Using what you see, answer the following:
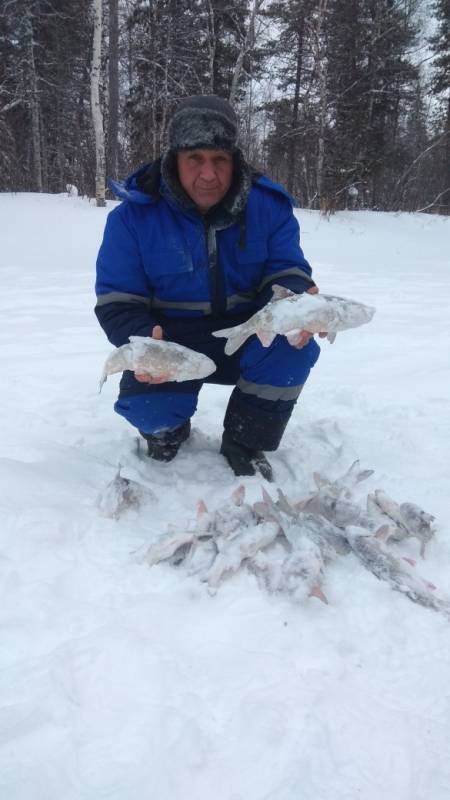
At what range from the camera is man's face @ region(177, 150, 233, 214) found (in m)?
2.42

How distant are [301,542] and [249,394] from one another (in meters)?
0.93

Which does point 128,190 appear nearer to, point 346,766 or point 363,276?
point 346,766

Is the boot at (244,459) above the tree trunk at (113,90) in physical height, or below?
below

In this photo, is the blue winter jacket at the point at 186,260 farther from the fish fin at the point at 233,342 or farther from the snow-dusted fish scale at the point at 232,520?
the snow-dusted fish scale at the point at 232,520

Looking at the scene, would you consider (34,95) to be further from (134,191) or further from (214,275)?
(214,275)

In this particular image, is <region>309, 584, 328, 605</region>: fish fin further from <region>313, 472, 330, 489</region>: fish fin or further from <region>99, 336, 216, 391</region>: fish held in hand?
<region>99, 336, 216, 391</region>: fish held in hand

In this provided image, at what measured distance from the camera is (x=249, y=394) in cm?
271

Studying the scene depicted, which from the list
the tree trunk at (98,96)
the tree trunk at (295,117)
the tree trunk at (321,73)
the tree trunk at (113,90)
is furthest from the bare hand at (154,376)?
the tree trunk at (295,117)

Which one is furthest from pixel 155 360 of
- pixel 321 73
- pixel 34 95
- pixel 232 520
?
pixel 34 95

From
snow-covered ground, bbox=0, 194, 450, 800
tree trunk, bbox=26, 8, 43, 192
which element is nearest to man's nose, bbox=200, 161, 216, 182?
snow-covered ground, bbox=0, 194, 450, 800

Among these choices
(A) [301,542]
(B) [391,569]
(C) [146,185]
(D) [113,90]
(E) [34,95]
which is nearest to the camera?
(B) [391,569]

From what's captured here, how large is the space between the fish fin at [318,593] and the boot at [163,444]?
3.98 ft

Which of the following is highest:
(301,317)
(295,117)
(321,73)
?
(321,73)

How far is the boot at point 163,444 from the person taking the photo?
2756mm
